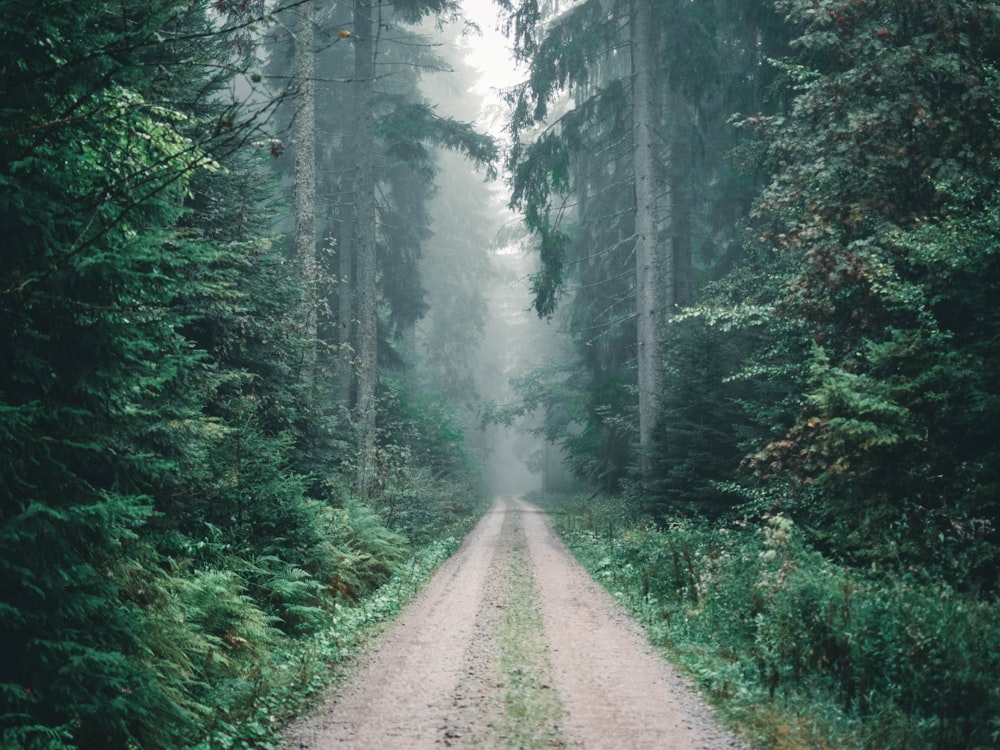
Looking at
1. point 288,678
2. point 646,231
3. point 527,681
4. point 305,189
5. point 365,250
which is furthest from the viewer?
point 365,250

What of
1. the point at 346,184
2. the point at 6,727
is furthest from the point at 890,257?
the point at 346,184

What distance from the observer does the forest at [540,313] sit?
441cm

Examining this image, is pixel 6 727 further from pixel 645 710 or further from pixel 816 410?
pixel 816 410

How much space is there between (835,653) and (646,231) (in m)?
13.6

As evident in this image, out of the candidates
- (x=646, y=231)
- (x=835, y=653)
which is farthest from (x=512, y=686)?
(x=646, y=231)

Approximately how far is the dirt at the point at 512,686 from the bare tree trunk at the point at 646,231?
314 inches

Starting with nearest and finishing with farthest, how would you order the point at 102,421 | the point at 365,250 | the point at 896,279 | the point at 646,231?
the point at 102,421, the point at 896,279, the point at 646,231, the point at 365,250

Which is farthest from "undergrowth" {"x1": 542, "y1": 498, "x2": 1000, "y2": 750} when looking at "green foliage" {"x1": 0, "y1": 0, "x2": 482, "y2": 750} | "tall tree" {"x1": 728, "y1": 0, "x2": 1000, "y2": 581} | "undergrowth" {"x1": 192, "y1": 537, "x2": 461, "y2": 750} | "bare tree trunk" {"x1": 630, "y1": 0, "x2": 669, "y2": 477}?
"bare tree trunk" {"x1": 630, "y1": 0, "x2": 669, "y2": 477}

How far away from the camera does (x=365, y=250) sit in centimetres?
2083

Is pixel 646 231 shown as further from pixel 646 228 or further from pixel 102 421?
pixel 102 421

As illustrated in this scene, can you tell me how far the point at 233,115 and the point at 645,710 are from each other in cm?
602

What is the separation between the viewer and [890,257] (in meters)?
9.46

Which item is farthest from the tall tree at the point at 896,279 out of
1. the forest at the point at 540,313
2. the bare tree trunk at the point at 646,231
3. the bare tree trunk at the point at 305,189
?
the bare tree trunk at the point at 305,189

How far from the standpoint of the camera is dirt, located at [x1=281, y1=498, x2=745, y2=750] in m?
5.63
